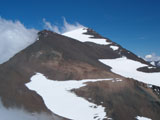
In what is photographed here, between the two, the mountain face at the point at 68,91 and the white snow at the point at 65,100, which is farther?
the mountain face at the point at 68,91

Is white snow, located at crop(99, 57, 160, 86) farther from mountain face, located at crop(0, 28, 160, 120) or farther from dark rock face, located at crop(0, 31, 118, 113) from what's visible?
dark rock face, located at crop(0, 31, 118, 113)

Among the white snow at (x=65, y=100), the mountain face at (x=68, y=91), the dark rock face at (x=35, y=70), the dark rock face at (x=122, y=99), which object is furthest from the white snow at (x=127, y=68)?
the white snow at (x=65, y=100)

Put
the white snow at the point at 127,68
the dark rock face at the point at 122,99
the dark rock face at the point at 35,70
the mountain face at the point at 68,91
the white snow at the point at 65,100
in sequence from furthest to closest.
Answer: the white snow at the point at 127,68
the dark rock face at the point at 35,70
the dark rock face at the point at 122,99
the mountain face at the point at 68,91
the white snow at the point at 65,100

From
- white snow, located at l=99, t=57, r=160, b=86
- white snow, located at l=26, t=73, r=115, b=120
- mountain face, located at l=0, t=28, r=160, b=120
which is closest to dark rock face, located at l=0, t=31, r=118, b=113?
mountain face, located at l=0, t=28, r=160, b=120

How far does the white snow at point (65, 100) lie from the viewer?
18.8 metres

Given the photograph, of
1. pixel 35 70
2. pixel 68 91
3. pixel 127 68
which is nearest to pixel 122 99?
pixel 68 91

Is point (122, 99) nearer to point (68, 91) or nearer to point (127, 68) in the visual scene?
point (68, 91)

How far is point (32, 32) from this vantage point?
48.5m

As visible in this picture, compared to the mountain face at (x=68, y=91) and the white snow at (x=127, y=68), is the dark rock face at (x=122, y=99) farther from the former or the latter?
the white snow at (x=127, y=68)

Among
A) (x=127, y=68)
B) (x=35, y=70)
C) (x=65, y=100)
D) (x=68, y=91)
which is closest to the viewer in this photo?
(x=65, y=100)

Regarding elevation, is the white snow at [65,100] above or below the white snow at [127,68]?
below

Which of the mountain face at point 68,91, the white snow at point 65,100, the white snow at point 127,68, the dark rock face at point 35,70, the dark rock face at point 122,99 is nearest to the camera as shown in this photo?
the white snow at point 65,100

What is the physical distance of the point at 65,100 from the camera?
829 inches

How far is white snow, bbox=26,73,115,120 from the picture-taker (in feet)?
61.5
